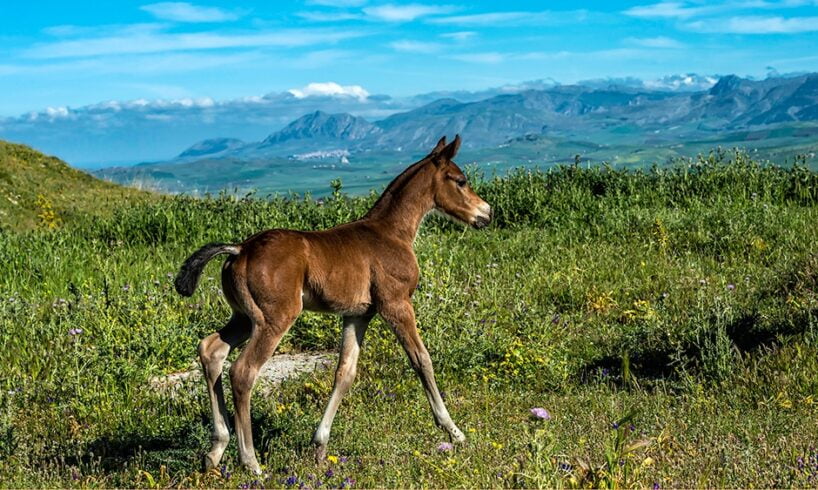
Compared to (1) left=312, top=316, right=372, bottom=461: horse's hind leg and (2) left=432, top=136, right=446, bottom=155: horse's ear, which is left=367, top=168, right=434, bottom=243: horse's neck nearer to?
(2) left=432, top=136, right=446, bottom=155: horse's ear

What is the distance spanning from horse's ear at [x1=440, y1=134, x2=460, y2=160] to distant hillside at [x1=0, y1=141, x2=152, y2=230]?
17086 millimetres

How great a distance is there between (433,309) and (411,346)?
3.51 m

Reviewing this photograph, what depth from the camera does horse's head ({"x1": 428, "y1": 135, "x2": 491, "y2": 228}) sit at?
706 cm

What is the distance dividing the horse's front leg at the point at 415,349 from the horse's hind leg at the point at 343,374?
29 centimetres

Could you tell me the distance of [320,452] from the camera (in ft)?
21.1

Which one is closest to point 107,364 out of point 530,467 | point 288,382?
point 288,382

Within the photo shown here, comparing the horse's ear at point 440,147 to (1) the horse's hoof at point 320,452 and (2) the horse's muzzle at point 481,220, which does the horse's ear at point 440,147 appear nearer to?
(2) the horse's muzzle at point 481,220

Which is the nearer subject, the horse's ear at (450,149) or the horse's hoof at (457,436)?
the horse's hoof at (457,436)

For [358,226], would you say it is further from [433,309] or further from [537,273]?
[537,273]

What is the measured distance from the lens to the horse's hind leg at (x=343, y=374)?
647 cm

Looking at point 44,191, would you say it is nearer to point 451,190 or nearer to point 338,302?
point 451,190

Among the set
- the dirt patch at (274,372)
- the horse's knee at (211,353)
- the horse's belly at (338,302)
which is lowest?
the dirt patch at (274,372)

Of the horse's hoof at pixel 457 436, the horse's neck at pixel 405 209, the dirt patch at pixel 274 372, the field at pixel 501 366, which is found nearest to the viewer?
the field at pixel 501 366

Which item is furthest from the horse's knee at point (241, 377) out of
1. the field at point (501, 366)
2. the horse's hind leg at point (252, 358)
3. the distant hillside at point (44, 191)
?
the distant hillside at point (44, 191)
